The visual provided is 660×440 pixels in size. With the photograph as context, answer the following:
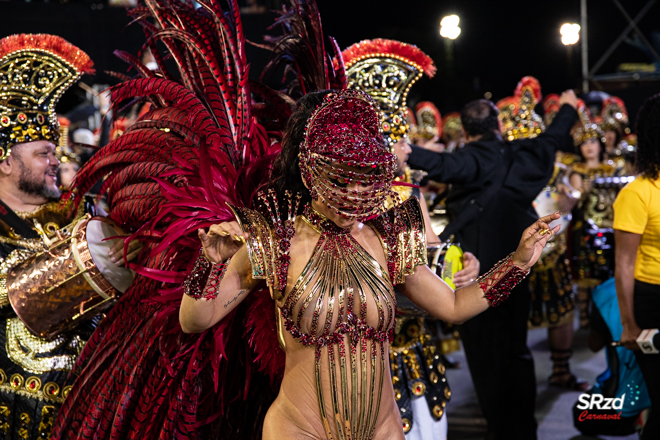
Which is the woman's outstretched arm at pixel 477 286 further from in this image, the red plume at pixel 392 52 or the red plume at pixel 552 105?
the red plume at pixel 552 105

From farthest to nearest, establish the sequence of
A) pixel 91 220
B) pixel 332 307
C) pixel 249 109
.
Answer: pixel 91 220
pixel 249 109
pixel 332 307

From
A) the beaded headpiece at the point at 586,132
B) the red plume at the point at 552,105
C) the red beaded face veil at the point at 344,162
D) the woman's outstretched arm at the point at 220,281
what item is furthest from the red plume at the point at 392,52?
the red plume at the point at 552,105

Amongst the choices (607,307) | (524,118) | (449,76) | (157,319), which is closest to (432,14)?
(449,76)

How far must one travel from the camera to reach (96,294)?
2289 mm

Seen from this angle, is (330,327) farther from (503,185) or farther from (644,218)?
(503,185)

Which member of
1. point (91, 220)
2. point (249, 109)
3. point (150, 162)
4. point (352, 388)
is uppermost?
point (249, 109)

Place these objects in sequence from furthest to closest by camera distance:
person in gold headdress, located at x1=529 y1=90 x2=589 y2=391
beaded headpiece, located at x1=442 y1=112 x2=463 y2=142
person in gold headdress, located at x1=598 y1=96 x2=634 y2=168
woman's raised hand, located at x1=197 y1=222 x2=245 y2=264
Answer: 1. beaded headpiece, located at x1=442 y1=112 x2=463 y2=142
2. person in gold headdress, located at x1=598 y1=96 x2=634 y2=168
3. person in gold headdress, located at x1=529 y1=90 x2=589 y2=391
4. woman's raised hand, located at x1=197 y1=222 x2=245 y2=264

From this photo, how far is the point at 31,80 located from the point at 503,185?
244cm

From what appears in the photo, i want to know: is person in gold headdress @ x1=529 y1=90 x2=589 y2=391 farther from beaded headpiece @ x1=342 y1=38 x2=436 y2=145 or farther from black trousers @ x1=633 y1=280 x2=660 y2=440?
beaded headpiece @ x1=342 y1=38 x2=436 y2=145

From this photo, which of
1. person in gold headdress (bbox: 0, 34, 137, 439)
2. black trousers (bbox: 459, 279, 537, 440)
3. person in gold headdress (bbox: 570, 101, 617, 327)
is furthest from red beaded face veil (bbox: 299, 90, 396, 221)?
person in gold headdress (bbox: 570, 101, 617, 327)

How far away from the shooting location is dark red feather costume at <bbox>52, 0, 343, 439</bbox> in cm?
191

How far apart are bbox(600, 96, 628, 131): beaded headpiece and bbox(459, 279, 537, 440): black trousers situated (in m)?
4.61

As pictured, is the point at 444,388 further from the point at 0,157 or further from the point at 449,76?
the point at 449,76

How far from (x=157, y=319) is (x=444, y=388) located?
57.2 inches
